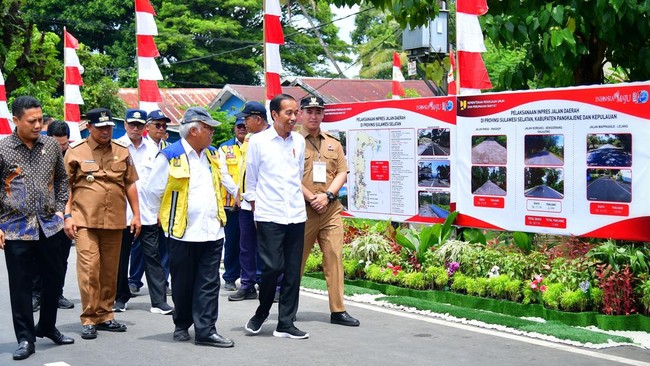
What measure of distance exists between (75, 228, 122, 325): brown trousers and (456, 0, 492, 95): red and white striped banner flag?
166 inches

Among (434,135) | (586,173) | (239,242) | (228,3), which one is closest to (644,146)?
(586,173)

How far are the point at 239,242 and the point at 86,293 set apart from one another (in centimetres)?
316

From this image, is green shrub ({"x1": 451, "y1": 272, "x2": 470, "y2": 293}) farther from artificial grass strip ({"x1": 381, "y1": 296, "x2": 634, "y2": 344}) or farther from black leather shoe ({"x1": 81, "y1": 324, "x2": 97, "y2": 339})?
black leather shoe ({"x1": 81, "y1": 324, "x2": 97, "y2": 339})

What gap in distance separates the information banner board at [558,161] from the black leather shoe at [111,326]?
12.9 ft

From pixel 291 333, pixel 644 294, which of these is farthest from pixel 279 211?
pixel 644 294

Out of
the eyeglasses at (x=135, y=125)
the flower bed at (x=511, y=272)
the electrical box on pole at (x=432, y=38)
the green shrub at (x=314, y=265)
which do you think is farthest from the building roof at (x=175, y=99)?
the eyeglasses at (x=135, y=125)

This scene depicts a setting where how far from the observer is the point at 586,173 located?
9180 millimetres

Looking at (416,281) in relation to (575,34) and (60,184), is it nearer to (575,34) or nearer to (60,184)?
(575,34)

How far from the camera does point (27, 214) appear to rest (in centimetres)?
765

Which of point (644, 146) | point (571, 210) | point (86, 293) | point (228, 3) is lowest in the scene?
point (86, 293)

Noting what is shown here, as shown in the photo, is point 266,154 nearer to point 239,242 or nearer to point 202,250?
point 202,250

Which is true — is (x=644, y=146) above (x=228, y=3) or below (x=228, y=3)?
below

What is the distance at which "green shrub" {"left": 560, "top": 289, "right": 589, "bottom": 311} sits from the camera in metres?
8.66

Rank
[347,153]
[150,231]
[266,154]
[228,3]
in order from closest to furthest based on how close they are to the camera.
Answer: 1. [266,154]
2. [150,231]
3. [347,153]
4. [228,3]
